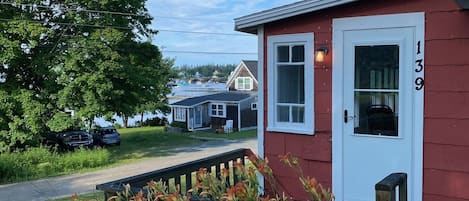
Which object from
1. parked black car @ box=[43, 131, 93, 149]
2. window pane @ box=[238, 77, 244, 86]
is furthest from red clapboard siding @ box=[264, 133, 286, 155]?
window pane @ box=[238, 77, 244, 86]

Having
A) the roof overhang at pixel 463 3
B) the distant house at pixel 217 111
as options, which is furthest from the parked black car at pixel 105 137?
the roof overhang at pixel 463 3

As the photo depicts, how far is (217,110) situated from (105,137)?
440 inches

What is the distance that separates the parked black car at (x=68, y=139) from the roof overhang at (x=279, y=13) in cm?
1472

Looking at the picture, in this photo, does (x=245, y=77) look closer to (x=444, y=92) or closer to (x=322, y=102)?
(x=322, y=102)

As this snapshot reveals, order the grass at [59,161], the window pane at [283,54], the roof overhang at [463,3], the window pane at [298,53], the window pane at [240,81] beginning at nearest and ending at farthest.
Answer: the roof overhang at [463,3], the window pane at [298,53], the window pane at [283,54], the grass at [59,161], the window pane at [240,81]

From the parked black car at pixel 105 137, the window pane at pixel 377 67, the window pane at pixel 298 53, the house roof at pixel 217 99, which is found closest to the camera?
the window pane at pixel 377 67

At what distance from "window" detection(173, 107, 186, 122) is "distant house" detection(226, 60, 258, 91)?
582 cm

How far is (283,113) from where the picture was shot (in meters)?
4.36

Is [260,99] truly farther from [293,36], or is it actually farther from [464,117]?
[464,117]

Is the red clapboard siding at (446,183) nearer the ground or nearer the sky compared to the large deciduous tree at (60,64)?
nearer the ground

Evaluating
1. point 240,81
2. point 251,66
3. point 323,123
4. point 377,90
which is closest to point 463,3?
point 377,90

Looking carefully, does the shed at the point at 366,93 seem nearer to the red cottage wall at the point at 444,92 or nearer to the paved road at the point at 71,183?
the red cottage wall at the point at 444,92

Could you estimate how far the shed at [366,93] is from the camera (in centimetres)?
350

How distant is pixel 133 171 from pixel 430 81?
33.1 feet
